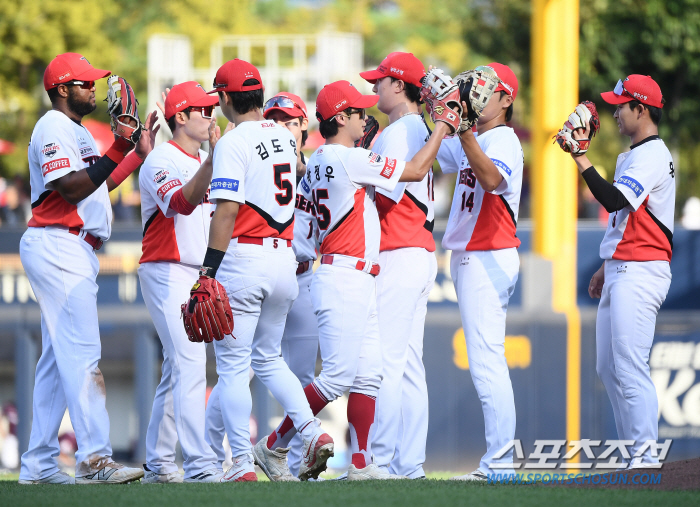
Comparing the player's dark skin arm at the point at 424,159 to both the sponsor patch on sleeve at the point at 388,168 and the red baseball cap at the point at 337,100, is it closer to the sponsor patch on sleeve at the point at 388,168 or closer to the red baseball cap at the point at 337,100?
the sponsor patch on sleeve at the point at 388,168

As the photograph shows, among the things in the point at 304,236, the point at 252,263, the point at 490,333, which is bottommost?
the point at 490,333

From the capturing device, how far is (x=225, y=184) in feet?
16.6

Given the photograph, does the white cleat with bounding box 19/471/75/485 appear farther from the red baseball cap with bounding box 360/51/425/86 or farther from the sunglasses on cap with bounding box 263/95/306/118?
the red baseball cap with bounding box 360/51/425/86

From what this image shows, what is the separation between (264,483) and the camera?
5.12 meters

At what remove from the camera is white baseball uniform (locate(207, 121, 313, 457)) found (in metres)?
5.11

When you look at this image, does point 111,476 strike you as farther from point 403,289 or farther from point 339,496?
point 403,289

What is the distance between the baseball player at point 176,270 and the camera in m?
5.55

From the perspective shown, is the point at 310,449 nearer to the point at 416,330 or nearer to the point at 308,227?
the point at 416,330

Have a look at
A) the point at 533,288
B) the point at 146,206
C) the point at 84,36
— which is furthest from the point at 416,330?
the point at 84,36

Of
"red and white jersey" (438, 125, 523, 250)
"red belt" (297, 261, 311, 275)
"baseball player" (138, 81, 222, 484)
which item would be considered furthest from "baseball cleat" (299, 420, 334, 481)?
"red belt" (297, 261, 311, 275)

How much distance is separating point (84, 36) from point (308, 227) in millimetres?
13496

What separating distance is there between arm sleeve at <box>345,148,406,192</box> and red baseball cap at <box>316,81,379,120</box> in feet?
1.08

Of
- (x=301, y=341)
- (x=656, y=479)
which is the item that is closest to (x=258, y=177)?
(x=301, y=341)

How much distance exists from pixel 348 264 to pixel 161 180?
1169 millimetres
